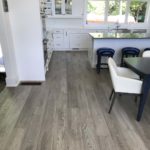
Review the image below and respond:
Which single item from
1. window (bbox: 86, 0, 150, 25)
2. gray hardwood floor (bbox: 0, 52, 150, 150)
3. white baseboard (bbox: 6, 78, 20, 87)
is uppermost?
window (bbox: 86, 0, 150, 25)

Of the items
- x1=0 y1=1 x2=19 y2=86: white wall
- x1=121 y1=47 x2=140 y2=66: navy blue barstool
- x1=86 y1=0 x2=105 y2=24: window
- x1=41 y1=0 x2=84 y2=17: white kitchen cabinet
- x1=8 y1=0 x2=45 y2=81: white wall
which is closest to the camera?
x1=0 y1=1 x2=19 y2=86: white wall

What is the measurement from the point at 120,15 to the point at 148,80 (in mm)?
5255

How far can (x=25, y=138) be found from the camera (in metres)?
2.08

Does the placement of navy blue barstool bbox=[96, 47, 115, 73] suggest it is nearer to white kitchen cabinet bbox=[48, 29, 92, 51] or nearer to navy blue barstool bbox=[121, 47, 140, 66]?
navy blue barstool bbox=[121, 47, 140, 66]

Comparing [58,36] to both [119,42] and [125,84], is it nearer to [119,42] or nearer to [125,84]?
[119,42]

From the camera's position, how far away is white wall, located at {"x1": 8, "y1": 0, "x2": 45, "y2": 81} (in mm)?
3195

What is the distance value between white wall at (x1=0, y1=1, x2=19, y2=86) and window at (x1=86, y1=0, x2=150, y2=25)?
4.07m

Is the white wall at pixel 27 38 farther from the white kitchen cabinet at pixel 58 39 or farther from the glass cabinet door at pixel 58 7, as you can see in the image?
the glass cabinet door at pixel 58 7

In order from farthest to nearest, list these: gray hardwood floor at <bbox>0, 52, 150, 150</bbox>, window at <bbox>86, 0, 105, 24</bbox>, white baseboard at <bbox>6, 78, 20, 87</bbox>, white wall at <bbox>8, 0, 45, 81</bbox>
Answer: window at <bbox>86, 0, 105, 24</bbox> → white baseboard at <bbox>6, 78, 20, 87</bbox> → white wall at <bbox>8, 0, 45, 81</bbox> → gray hardwood floor at <bbox>0, 52, 150, 150</bbox>

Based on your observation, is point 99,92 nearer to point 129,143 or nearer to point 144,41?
point 129,143

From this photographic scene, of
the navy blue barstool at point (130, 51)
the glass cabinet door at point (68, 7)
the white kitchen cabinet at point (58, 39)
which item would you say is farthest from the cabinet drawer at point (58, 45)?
the navy blue barstool at point (130, 51)

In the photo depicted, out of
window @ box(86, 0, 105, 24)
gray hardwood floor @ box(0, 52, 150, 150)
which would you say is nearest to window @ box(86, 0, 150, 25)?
window @ box(86, 0, 105, 24)

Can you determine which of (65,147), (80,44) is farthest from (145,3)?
(65,147)

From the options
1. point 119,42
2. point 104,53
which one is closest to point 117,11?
point 119,42
